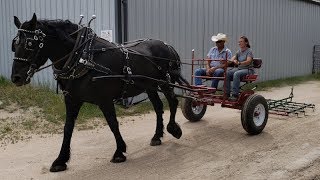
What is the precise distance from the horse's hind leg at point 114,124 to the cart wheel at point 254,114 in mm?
2456

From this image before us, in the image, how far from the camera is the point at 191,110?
8984mm

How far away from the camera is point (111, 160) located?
21.1 ft

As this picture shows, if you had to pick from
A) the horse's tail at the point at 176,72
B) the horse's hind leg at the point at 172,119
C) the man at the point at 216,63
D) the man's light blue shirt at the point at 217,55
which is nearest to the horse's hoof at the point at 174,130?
the horse's hind leg at the point at 172,119

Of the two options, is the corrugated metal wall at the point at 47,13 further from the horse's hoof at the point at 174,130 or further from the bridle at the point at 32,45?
the bridle at the point at 32,45

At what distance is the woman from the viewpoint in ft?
26.5

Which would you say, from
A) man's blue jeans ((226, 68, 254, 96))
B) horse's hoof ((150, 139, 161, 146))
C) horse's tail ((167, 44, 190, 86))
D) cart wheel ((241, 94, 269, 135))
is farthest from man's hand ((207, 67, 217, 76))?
horse's hoof ((150, 139, 161, 146))

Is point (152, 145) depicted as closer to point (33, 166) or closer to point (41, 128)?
point (33, 166)

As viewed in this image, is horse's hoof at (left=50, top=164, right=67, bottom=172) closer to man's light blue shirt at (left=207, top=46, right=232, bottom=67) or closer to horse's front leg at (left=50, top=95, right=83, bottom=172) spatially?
horse's front leg at (left=50, top=95, right=83, bottom=172)

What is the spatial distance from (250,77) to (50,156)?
4.01 metres

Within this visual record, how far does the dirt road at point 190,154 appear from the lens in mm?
5883

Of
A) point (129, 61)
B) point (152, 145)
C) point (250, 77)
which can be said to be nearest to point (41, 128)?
point (152, 145)

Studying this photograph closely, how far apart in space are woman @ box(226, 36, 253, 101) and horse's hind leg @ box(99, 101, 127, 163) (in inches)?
104

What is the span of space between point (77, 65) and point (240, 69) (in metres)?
3.66

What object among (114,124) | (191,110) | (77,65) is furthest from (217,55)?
(77,65)
